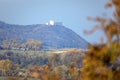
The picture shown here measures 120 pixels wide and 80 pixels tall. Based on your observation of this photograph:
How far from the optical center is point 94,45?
20203 millimetres

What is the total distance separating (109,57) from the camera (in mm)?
19953

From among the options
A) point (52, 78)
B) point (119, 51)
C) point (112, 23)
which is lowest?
point (52, 78)

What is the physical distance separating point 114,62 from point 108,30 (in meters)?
1.57

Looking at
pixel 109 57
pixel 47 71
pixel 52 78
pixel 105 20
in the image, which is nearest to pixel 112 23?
pixel 105 20

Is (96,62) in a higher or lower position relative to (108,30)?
lower

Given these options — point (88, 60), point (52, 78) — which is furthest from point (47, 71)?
point (88, 60)

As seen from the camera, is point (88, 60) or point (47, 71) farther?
point (47, 71)

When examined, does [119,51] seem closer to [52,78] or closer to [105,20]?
[105,20]

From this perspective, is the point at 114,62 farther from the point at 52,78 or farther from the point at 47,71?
the point at 47,71

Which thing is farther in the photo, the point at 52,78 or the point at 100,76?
the point at 52,78

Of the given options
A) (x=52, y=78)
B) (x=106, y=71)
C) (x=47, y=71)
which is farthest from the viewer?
(x=47, y=71)

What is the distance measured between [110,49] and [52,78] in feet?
34.8

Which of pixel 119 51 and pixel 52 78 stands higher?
pixel 119 51

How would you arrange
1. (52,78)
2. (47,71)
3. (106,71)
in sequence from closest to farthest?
1. (106,71)
2. (52,78)
3. (47,71)
